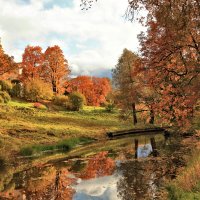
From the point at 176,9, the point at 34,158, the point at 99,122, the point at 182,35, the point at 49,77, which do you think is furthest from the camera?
the point at 49,77

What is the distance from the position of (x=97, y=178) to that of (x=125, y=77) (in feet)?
118

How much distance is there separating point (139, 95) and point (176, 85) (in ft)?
79.9

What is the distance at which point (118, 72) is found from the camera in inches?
2325

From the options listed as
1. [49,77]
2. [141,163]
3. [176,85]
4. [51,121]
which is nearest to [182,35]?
[176,85]

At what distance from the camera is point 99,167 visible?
84.7ft

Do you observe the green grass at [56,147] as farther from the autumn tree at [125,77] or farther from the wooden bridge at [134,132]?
the autumn tree at [125,77]

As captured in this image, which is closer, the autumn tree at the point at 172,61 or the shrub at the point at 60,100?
the autumn tree at the point at 172,61

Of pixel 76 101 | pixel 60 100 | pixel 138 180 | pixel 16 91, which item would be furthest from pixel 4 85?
pixel 138 180

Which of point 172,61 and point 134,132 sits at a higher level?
point 172,61

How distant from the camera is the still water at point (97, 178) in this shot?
58.0 feet

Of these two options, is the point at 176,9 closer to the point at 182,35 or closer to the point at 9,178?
the point at 182,35

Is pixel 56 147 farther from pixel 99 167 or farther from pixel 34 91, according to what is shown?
pixel 34 91

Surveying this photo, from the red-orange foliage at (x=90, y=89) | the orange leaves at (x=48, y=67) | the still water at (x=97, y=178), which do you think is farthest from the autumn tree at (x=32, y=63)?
the still water at (x=97, y=178)

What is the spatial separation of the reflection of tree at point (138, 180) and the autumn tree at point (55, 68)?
5802 cm
